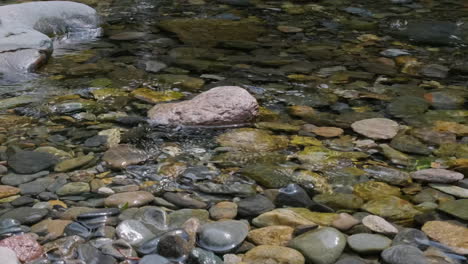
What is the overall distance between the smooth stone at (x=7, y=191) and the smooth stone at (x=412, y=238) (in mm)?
1827

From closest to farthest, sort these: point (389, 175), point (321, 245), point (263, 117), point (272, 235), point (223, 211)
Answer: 1. point (321, 245)
2. point (272, 235)
3. point (223, 211)
4. point (389, 175)
5. point (263, 117)

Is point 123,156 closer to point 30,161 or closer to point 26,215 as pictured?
point 30,161

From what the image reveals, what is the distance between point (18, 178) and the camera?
10.5 feet

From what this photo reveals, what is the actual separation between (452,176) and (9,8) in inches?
179

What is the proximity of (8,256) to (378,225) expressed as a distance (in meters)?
1.57

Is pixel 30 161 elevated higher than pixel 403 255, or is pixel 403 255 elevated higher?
pixel 403 255

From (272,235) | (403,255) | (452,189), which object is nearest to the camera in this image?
(403,255)

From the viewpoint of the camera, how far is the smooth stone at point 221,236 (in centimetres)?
261

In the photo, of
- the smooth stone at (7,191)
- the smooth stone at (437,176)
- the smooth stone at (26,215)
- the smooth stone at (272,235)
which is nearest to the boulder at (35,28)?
the smooth stone at (7,191)

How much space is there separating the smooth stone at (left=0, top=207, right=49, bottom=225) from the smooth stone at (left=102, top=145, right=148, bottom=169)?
61 cm

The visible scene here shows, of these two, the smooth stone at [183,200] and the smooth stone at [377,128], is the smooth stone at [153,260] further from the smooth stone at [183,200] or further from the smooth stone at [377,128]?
the smooth stone at [377,128]

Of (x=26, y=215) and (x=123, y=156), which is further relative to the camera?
(x=123, y=156)

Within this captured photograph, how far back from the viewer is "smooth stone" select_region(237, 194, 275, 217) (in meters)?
2.91

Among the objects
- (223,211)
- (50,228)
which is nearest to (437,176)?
(223,211)
